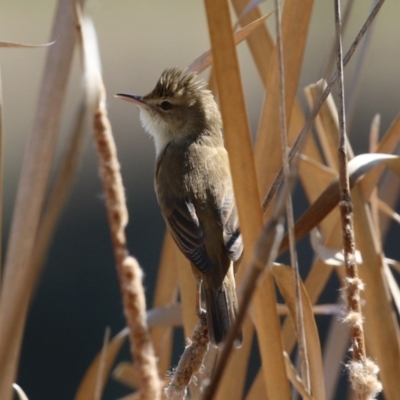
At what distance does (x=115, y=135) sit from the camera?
786 cm

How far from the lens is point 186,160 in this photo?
320 centimetres

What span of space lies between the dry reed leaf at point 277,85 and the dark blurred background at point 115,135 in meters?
2.10

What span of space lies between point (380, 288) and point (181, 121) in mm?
1541

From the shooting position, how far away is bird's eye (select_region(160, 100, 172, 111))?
11.1 ft

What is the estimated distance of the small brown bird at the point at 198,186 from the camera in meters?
2.60

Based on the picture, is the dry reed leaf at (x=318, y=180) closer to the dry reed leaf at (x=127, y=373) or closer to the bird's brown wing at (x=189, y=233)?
the bird's brown wing at (x=189, y=233)

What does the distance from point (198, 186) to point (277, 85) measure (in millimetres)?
877

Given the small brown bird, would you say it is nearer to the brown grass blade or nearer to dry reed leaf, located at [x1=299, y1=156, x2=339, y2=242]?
dry reed leaf, located at [x1=299, y1=156, x2=339, y2=242]

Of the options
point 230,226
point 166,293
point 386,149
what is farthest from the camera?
point 230,226

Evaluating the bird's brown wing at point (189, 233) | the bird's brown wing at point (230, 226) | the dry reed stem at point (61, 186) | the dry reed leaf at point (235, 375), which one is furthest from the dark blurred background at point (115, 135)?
the dry reed stem at point (61, 186)

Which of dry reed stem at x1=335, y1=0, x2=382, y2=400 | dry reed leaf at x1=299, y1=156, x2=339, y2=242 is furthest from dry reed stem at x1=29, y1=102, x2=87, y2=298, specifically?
dry reed leaf at x1=299, y1=156, x2=339, y2=242

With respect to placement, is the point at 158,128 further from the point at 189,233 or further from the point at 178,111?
the point at 189,233

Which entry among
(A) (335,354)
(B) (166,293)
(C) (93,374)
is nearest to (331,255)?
(A) (335,354)

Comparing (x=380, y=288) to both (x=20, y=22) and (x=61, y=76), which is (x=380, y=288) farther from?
(x=20, y=22)
